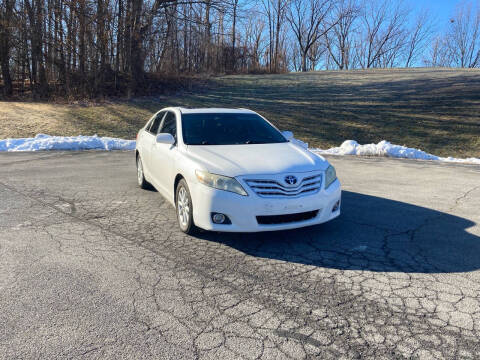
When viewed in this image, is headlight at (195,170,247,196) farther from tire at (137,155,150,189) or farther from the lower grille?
tire at (137,155,150,189)

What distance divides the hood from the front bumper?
0.27m

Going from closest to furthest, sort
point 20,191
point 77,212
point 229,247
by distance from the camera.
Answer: point 229,247 → point 77,212 → point 20,191

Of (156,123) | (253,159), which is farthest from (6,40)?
(253,159)

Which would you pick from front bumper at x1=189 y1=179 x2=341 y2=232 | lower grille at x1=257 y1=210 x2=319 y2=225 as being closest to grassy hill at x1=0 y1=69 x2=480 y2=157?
lower grille at x1=257 y1=210 x2=319 y2=225

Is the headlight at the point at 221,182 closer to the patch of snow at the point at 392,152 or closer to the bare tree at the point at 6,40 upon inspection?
the patch of snow at the point at 392,152

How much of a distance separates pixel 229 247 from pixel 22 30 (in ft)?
79.1

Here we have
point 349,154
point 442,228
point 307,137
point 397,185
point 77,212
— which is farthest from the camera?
point 307,137

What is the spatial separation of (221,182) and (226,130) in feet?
5.39

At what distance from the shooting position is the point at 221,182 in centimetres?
420

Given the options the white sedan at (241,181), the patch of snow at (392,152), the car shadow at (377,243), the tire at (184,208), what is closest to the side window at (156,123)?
the white sedan at (241,181)

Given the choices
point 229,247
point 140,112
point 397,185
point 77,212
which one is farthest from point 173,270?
point 140,112

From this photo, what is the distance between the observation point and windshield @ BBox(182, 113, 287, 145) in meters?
5.38

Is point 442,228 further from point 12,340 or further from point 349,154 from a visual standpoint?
point 349,154

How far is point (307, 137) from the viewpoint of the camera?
15.4 metres
